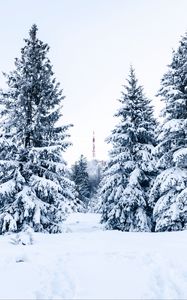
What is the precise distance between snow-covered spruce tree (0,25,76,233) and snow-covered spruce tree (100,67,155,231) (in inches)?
150

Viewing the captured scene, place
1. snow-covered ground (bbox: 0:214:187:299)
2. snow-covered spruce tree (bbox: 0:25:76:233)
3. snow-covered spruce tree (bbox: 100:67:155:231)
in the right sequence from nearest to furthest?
snow-covered ground (bbox: 0:214:187:299) < snow-covered spruce tree (bbox: 0:25:76:233) < snow-covered spruce tree (bbox: 100:67:155:231)

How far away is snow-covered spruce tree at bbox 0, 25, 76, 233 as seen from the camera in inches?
645

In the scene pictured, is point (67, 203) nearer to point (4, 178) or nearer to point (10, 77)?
point (4, 178)

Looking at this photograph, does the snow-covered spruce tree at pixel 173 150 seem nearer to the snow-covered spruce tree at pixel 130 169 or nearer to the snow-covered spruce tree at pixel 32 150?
the snow-covered spruce tree at pixel 130 169

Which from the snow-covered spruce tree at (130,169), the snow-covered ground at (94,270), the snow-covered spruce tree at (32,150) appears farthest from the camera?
the snow-covered spruce tree at (130,169)

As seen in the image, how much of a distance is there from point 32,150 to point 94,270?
916 centimetres

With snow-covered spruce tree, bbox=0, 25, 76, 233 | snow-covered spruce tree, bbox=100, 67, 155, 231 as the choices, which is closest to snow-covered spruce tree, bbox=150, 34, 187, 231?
snow-covered spruce tree, bbox=100, 67, 155, 231

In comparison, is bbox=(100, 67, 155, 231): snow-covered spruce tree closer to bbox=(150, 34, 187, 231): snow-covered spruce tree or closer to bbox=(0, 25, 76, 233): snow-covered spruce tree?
bbox=(150, 34, 187, 231): snow-covered spruce tree

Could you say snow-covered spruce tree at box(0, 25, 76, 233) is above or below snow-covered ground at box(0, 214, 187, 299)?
above

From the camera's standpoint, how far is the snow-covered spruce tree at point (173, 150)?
17.6 metres

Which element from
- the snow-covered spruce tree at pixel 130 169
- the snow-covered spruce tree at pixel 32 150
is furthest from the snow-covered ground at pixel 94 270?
the snow-covered spruce tree at pixel 130 169

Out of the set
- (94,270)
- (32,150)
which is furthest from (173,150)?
(94,270)

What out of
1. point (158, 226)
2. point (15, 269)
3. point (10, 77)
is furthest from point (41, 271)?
point (10, 77)

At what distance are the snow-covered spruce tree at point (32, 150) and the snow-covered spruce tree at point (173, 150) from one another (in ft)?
16.3
